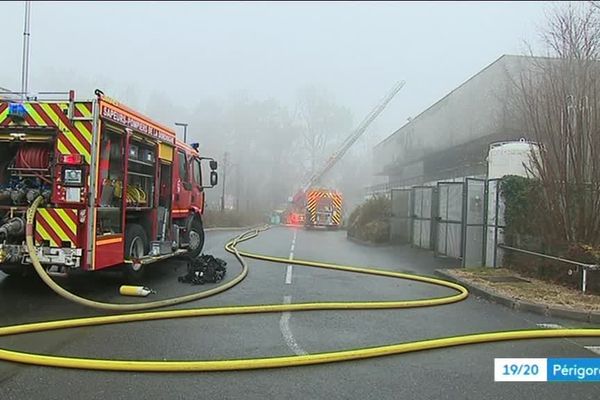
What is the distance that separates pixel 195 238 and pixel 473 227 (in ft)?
23.0

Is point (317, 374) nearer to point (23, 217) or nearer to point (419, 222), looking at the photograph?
point (23, 217)

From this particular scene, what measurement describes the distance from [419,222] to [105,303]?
1382cm

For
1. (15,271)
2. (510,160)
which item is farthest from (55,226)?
(510,160)

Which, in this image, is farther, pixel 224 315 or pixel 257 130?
pixel 257 130

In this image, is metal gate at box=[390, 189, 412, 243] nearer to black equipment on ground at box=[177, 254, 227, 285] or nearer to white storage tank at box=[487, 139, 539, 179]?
white storage tank at box=[487, 139, 539, 179]

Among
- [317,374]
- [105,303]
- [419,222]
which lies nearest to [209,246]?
[419,222]

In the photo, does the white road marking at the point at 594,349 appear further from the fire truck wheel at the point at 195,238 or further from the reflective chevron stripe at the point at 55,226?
the fire truck wheel at the point at 195,238

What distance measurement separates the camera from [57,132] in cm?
755

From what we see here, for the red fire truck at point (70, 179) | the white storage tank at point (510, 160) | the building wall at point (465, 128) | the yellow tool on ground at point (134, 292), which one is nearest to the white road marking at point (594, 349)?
the yellow tool on ground at point (134, 292)

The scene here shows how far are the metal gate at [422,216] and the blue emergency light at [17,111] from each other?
43.9ft

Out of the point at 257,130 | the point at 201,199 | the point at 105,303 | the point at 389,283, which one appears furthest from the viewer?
the point at 257,130

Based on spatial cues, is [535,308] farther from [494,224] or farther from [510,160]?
[510,160]

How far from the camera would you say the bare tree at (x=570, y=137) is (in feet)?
32.1

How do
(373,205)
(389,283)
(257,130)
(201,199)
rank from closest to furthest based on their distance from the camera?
(389,283) < (201,199) < (373,205) < (257,130)
